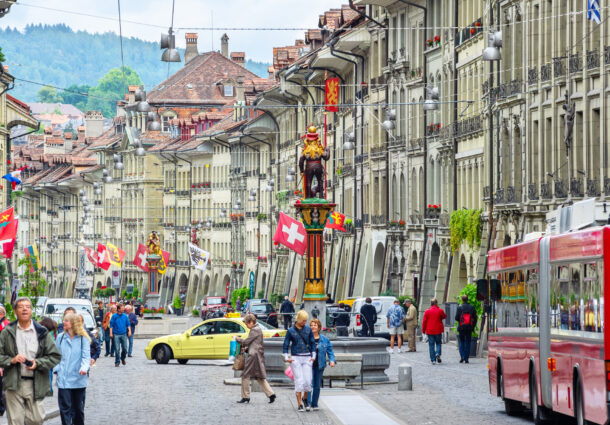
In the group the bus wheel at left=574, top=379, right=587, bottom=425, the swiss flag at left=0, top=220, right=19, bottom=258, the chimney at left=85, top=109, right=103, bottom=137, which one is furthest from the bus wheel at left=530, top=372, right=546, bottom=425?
the chimney at left=85, top=109, right=103, bottom=137

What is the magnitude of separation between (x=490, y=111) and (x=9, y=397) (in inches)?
1442

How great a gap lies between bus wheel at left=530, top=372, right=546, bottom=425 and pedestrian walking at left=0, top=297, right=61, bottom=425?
7.20 m

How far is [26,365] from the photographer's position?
54.8 ft

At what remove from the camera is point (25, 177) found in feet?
571

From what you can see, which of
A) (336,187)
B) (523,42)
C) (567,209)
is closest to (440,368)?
(523,42)

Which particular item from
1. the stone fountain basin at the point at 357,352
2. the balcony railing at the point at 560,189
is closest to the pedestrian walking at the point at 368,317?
the balcony railing at the point at 560,189

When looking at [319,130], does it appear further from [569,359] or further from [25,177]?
[25,177]

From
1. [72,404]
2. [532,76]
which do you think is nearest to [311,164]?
[532,76]

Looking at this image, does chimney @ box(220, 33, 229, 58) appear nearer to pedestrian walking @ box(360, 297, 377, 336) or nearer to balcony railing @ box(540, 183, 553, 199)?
pedestrian walking @ box(360, 297, 377, 336)

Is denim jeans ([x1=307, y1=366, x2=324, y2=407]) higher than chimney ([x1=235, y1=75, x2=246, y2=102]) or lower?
lower

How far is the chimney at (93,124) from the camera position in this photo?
575 feet

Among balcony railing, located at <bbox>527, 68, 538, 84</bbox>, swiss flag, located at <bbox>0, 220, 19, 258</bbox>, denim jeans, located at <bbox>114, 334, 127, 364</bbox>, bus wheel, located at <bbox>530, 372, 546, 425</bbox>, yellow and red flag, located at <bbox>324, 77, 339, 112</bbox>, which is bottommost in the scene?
bus wheel, located at <bbox>530, 372, 546, 425</bbox>

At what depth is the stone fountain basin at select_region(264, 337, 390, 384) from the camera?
31578 mm

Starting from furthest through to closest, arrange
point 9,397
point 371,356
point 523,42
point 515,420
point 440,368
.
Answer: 1. point 523,42
2. point 440,368
3. point 371,356
4. point 515,420
5. point 9,397
